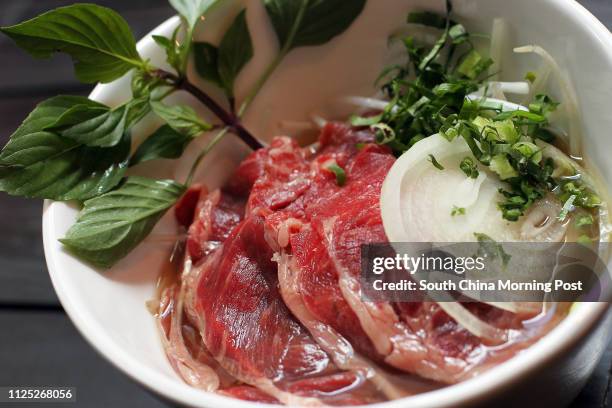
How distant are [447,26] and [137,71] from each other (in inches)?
38.5

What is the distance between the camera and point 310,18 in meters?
2.16

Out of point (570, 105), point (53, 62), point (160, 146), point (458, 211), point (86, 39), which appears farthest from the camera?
point (53, 62)

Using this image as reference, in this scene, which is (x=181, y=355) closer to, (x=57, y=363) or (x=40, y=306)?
(x=57, y=363)

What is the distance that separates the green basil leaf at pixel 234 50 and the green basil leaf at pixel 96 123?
37 cm

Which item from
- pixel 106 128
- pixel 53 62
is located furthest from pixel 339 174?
pixel 53 62

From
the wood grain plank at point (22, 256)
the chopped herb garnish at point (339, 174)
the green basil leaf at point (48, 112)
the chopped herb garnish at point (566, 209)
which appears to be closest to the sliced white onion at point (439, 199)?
the chopped herb garnish at point (566, 209)

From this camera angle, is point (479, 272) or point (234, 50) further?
point (234, 50)

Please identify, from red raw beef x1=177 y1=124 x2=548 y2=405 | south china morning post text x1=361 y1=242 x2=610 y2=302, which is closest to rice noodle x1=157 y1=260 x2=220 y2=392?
red raw beef x1=177 y1=124 x2=548 y2=405

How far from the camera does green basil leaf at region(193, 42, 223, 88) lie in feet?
6.85

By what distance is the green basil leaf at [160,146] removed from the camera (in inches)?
76.4

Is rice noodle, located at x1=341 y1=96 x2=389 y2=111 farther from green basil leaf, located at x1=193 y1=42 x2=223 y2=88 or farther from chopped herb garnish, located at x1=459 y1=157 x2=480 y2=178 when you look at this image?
chopped herb garnish, located at x1=459 y1=157 x2=480 y2=178

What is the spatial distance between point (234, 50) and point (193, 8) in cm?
20

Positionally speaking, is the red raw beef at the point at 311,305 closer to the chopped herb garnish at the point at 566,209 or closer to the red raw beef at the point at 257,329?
the red raw beef at the point at 257,329

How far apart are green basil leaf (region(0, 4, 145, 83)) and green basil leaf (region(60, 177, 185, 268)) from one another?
13.6 inches
